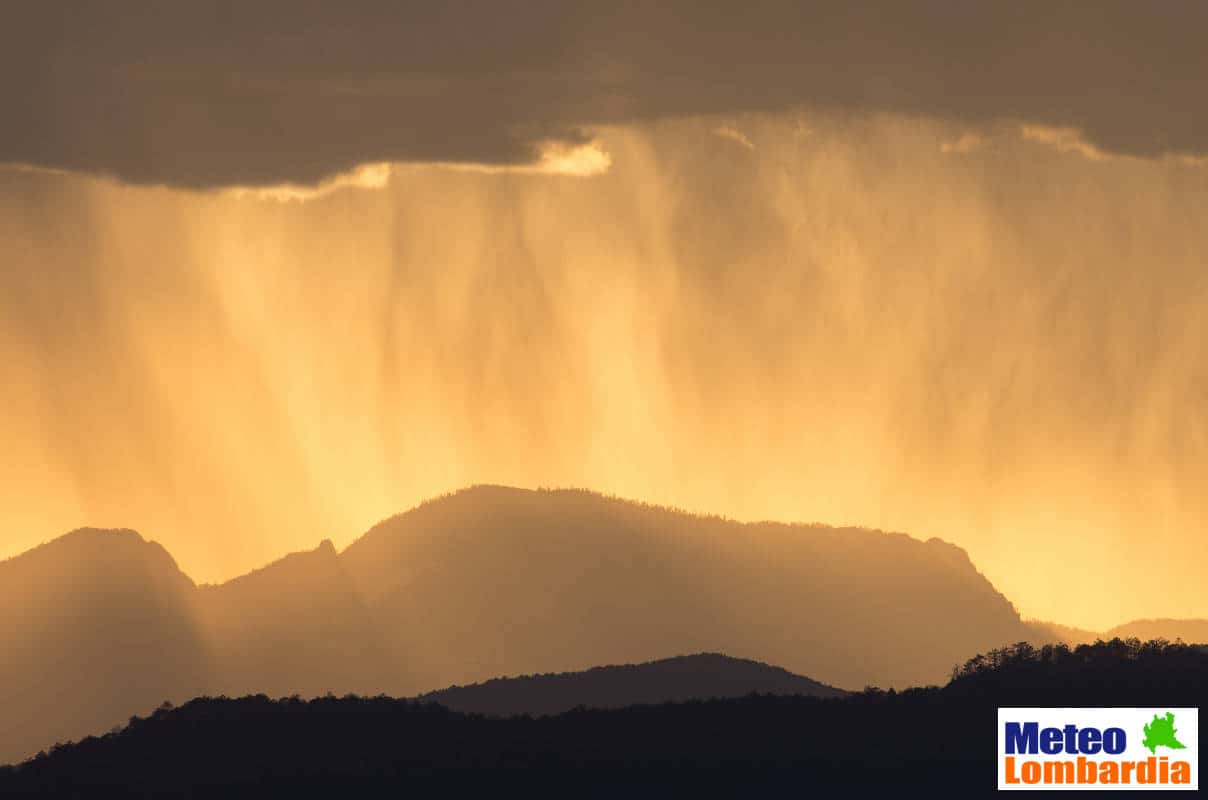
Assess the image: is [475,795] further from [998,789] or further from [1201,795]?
[1201,795]

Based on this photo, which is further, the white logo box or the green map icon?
the green map icon

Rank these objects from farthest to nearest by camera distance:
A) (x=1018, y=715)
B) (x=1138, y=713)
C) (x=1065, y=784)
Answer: (x=1018, y=715)
(x=1138, y=713)
(x=1065, y=784)

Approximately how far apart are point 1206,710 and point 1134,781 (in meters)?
36.0

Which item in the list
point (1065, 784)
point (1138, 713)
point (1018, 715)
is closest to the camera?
point (1065, 784)

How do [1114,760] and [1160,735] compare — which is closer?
[1114,760]

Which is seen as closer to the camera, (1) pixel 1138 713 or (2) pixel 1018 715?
(1) pixel 1138 713

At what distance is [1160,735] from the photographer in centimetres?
16462

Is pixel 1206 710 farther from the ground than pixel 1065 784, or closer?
farther from the ground

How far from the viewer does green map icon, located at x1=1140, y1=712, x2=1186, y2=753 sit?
537 ft

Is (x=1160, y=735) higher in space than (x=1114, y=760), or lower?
higher

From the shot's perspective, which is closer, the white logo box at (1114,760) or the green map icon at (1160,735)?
the white logo box at (1114,760)

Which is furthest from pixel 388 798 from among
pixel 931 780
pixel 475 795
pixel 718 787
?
pixel 931 780

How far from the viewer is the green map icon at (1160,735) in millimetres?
→ 163750

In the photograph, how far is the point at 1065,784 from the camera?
6471 inches
